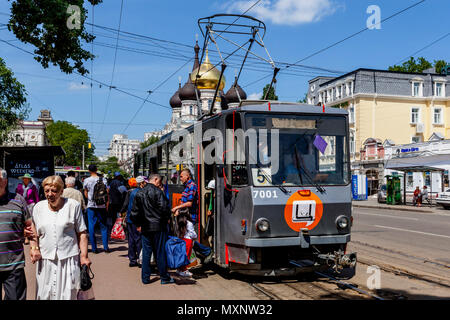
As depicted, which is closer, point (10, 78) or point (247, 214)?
point (247, 214)

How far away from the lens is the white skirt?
4.56 meters

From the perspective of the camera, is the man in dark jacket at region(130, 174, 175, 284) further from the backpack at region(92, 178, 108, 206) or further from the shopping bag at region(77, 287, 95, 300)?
the backpack at region(92, 178, 108, 206)

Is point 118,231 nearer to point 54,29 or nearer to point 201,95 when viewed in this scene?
point 54,29

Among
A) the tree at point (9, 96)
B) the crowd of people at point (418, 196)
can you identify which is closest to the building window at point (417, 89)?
the crowd of people at point (418, 196)

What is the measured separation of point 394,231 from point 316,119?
28.8ft

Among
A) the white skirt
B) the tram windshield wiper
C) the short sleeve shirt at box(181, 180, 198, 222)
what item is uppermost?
the tram windshield wiper

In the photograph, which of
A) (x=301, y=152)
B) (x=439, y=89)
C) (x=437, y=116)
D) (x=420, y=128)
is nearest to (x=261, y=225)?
(x=301, y=152)

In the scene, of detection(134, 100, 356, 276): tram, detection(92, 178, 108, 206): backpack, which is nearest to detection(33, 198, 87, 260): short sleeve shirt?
detection(134, 100, 356, 276): tram

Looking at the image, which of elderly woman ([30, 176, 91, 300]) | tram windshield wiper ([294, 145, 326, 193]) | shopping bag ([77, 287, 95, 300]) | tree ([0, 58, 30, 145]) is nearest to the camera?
elderly woman ([30, 176, 91, 300])

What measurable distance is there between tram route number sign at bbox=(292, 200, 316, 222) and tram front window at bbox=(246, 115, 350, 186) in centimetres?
31

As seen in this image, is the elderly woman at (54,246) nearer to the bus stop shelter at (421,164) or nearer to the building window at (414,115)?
the bus stop shelter at (421,164)
